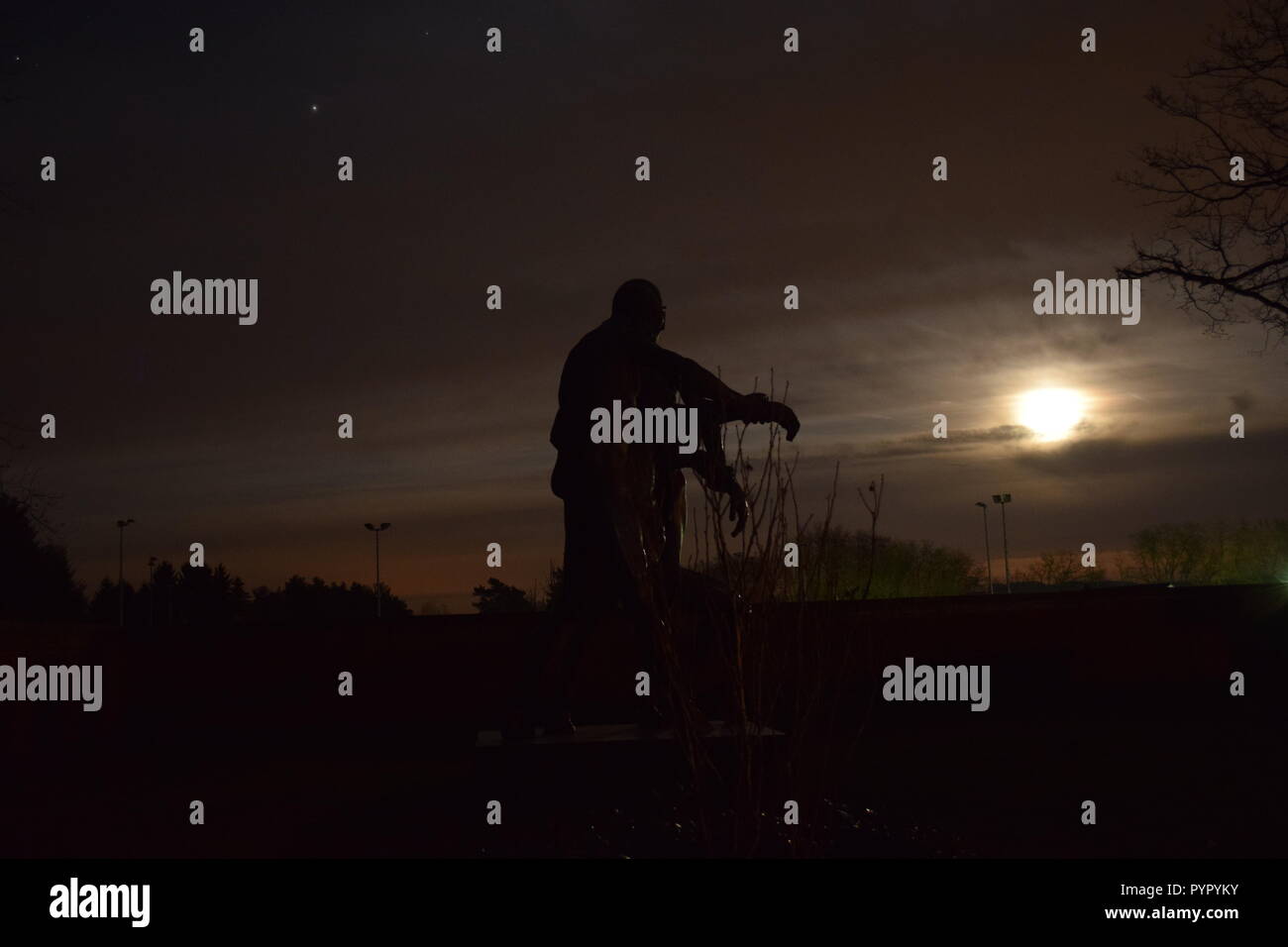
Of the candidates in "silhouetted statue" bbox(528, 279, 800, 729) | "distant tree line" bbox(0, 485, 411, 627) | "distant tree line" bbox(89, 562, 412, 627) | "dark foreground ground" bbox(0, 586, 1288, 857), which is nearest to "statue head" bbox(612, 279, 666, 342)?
"silhouetted statue" bbox(528, 279, 800, 729)

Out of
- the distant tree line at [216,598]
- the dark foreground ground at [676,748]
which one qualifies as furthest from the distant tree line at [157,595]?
the dark foreground ground at [676,748]

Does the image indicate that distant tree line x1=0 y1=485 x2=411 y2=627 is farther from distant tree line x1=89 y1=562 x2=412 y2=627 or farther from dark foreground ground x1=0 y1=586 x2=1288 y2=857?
dark foreground ground x1=0 y1=586 x2=1288 y2=857

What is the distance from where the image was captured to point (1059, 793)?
6.70 meters

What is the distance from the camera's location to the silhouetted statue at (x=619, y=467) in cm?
604

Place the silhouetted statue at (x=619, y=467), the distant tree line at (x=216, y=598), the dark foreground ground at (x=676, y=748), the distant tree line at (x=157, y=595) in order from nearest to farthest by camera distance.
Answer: the dark foreground ground at (x=676, y=748), the silhouetted statue at (x=619, y=467), the distant tree line at (x=157, y=595), the distant tree line at (x=216, y=598)

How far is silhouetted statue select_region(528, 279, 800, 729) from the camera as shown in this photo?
19.8 ft

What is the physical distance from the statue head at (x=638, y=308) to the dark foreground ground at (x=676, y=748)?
5.62 ft

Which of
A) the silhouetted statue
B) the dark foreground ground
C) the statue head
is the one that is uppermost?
the statue head

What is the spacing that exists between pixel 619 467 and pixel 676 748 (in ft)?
4.73

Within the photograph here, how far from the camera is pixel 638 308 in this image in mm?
6434

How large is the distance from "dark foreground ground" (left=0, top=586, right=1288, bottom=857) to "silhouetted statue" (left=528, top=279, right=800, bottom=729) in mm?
317

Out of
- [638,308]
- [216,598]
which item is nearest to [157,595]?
[216,598]

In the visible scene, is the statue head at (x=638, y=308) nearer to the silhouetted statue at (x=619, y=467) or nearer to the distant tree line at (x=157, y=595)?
the silhouetted statue at (x=619, y=467)
